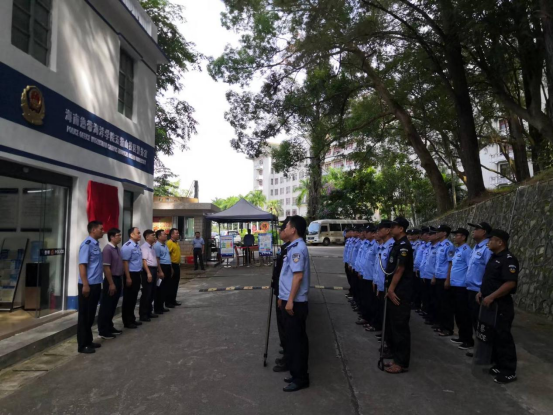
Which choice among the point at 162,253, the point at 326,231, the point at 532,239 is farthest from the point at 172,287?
the point at 326,231

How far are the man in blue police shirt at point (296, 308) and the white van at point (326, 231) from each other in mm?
32056

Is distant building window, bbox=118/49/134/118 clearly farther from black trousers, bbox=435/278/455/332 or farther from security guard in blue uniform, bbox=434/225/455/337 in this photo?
black trousers, bbox=435/278/455/332

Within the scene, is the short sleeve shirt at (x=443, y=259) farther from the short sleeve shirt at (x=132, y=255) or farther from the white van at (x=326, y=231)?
the white van at (x=326, y=231)

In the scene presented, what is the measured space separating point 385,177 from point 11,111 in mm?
31812

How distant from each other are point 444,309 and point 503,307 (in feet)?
6.89

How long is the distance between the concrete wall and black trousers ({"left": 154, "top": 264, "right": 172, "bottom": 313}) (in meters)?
7.08

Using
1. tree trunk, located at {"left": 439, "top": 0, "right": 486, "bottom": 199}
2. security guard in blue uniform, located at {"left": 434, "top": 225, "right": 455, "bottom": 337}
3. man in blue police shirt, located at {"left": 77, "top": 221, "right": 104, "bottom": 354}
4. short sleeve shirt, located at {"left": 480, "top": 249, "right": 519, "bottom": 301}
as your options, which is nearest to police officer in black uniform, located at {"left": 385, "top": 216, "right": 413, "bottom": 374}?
short sleeve shirt, located at {"left": 480, "top": 249, "right": 519, "bottom": 301}

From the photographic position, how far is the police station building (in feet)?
19.6

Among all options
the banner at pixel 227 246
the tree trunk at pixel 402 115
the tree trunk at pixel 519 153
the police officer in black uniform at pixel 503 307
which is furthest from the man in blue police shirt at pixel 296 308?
the tree trunk at pixel 519 153

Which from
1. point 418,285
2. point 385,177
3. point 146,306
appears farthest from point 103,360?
point 385,177

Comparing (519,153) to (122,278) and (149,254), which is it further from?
(122,278)

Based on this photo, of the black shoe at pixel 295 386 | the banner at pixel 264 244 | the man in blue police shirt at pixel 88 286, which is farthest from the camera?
the banner at pixel 264 244

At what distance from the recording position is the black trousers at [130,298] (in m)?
6.53

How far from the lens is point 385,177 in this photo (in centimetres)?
3472
